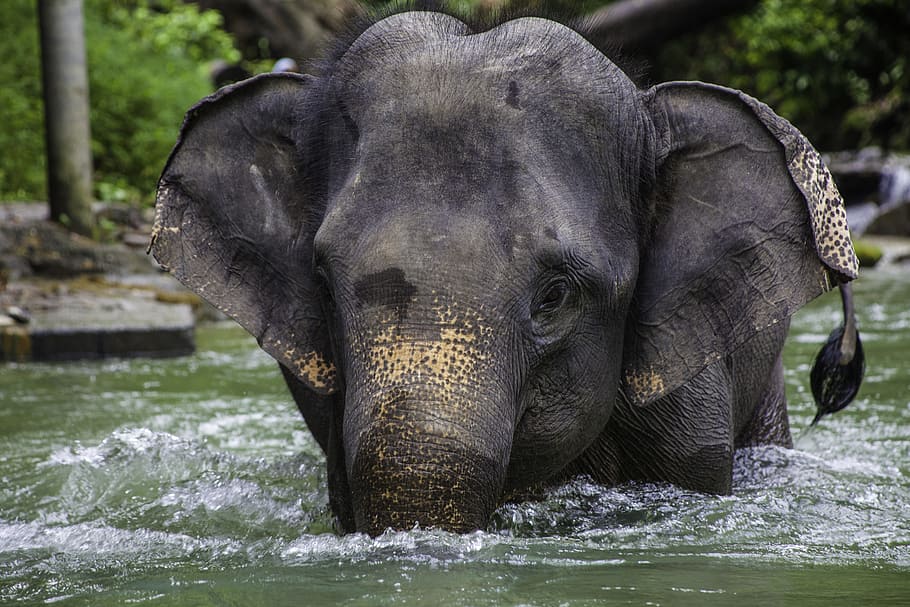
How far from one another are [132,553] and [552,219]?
137 cm

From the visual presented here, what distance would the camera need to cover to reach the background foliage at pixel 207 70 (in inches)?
515

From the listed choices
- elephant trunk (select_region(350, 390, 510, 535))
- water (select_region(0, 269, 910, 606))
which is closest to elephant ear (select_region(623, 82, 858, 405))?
water (select_region(0, 269, 910, 606))

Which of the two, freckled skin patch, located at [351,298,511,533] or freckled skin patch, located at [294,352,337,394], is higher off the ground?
freckled skin patch, located at [294,352,337,394]

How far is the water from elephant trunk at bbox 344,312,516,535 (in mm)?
75

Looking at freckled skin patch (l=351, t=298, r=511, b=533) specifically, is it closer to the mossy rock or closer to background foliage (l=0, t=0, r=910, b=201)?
background foliage (l=0, t=0, r=910, b=201)

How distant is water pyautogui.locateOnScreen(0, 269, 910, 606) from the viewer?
293cm

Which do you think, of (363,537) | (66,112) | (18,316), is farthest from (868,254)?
(363,537)

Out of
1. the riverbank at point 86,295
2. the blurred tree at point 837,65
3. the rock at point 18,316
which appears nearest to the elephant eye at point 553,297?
the riverbank at point 86,295

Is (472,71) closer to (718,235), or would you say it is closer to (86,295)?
(718,235)

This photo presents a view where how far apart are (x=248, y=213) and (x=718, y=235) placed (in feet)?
4.27

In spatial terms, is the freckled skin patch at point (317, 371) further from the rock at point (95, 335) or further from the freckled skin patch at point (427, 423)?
the rock at point (95, 335)

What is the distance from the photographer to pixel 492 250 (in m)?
3.05

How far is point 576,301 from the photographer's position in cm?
329

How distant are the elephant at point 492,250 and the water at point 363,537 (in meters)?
0.14
